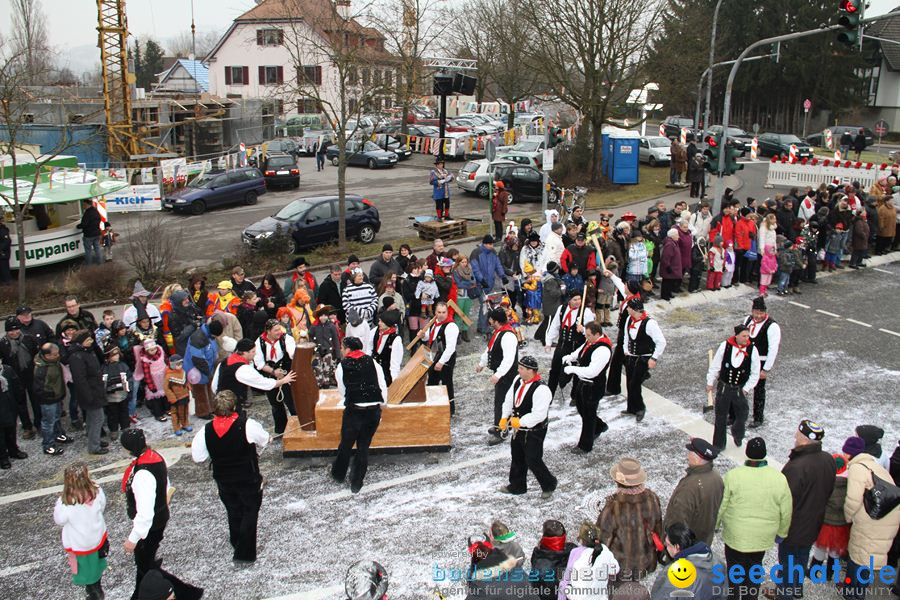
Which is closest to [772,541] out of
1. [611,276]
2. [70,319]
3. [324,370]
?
[324,370]

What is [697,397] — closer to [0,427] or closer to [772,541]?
[772,541]

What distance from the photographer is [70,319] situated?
10086 mm

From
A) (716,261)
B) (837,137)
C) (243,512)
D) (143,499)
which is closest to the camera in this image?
(143,499)

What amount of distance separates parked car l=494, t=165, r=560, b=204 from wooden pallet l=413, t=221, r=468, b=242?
556cm

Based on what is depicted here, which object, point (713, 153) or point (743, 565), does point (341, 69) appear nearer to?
point (713, 153)

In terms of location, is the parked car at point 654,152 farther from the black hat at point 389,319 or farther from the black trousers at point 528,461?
the black trousers at point 528,461

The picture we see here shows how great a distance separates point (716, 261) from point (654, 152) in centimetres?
2074

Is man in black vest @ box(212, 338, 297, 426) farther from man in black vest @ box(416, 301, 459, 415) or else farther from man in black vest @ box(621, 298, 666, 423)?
man in black vest @ box(621, 298, 666, 423)

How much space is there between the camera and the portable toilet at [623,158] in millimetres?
28453

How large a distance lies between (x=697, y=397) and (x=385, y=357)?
4.39 meters

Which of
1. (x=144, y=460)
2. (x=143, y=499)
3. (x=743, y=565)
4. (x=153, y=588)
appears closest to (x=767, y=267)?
(x=743, y=565)

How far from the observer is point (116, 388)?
938cm

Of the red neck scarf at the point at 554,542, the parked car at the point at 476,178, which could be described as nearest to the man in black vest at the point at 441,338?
the red neck scarf at the point at 554,542

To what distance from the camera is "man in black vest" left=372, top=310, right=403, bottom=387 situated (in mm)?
9070
